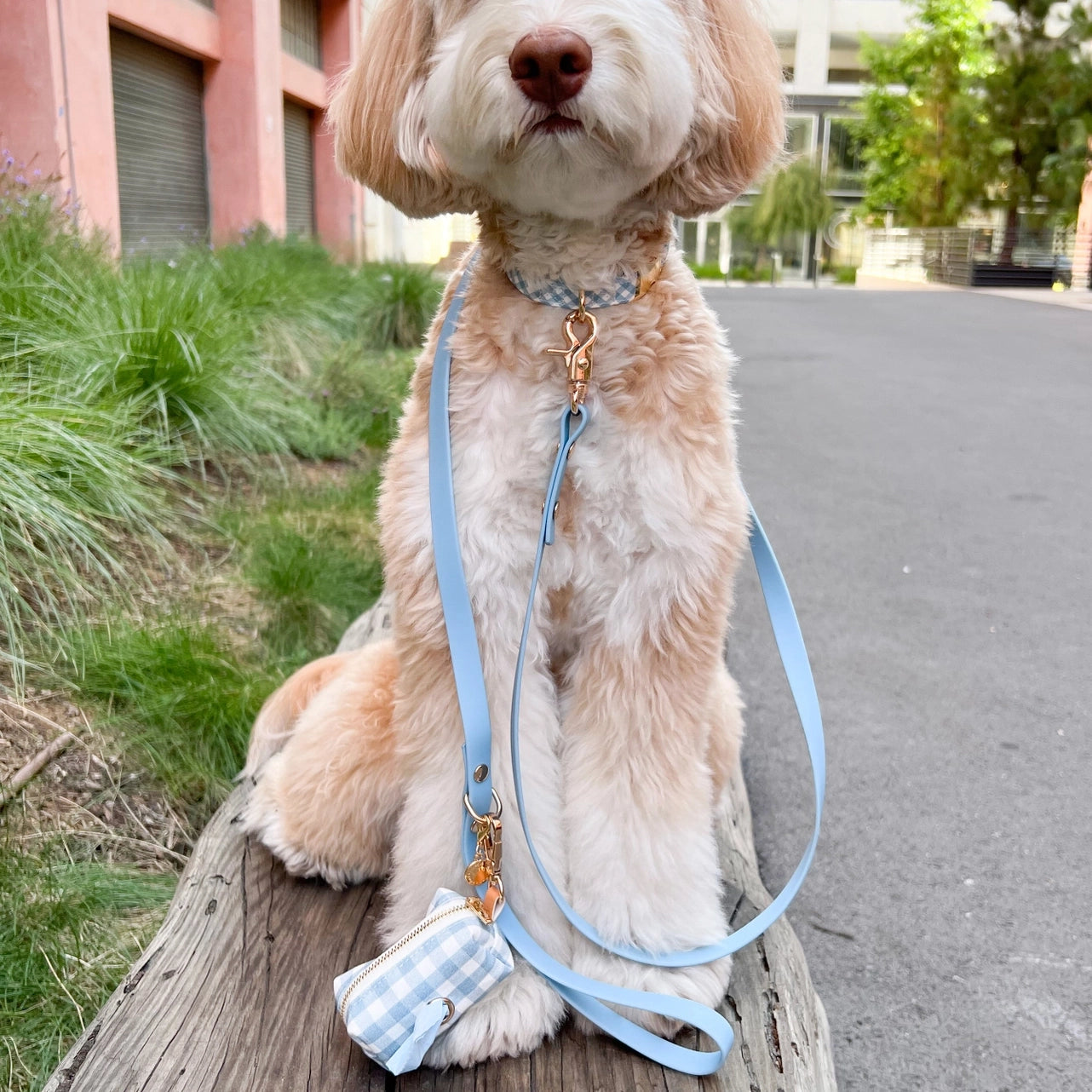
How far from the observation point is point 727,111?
145 centimetres

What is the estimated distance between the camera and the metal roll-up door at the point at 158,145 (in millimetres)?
8258

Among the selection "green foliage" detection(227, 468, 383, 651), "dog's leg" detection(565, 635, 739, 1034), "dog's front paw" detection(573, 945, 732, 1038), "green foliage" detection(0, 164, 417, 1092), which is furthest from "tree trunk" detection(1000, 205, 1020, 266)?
"dog's front paw" detection(573, 945, 732, 1038)

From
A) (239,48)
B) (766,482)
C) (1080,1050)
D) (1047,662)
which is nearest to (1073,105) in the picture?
(239,48)

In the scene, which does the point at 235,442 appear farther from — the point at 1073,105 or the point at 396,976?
the point at 1073,105

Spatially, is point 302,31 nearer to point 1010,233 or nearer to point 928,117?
point 1010,233

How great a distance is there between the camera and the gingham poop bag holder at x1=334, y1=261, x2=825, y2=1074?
53.4 inches

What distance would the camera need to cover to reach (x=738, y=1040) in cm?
151

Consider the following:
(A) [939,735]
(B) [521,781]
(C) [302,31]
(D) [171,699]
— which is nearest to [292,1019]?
(B) [521,781]

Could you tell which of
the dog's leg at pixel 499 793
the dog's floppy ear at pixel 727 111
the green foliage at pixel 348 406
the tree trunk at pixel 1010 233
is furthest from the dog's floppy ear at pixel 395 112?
the tree trunk at pixel 1010 233

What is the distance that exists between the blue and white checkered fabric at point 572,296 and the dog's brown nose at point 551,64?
0.31 metres

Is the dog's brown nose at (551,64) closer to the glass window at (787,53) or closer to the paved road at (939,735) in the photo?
the glass window at (787,53)

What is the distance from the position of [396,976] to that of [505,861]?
9.6 inches

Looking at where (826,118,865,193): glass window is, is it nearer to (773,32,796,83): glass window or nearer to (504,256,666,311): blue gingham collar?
(773,32,796,83): glass window

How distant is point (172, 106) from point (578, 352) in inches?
376
